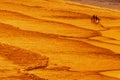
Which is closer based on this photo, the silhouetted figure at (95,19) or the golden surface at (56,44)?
the golden surface at (56,44)

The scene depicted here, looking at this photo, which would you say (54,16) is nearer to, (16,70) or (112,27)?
(112,27)

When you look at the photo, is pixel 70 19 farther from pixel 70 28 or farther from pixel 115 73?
pixel 115 73

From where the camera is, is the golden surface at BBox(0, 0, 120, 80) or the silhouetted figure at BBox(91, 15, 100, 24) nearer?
the golden surface at BBox(0, 0, 120, 80)

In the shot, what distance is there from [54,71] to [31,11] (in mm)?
1511

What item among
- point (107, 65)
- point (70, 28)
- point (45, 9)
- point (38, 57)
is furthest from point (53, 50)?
point (45, 9)

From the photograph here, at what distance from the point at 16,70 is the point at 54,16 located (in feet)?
4.72

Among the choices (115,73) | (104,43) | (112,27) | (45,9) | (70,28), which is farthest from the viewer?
(45,9)

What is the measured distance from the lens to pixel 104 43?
253 cm

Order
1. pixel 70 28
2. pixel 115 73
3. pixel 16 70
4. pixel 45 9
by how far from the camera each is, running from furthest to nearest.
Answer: pixel 45 9
pixel 70 28
pixel 115 73
pixel 16 70

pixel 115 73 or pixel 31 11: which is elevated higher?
pixel 31 11

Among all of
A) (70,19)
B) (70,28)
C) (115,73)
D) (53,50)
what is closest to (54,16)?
(70,19)

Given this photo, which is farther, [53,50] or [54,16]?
[54,16]

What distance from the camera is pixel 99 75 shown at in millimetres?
1913

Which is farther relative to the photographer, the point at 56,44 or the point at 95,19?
the point at 95,19
